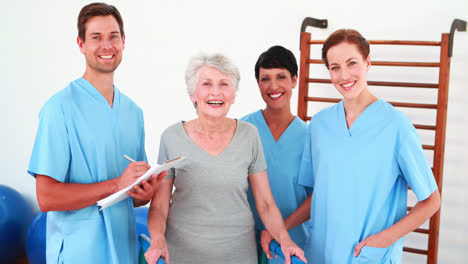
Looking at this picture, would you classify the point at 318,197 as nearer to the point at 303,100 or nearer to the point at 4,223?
the point at 303,100

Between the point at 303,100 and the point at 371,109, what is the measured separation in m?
1.56

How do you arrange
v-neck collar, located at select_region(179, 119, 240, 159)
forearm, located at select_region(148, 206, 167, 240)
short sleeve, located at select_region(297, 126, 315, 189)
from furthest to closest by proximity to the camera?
1. short sleeve, located at select_region(297, 126, 315, 189)
2. v-neck collar, located at select_region(179, 119, 240, 159)
3. forearm, located at select_region(148, 206, 167, 240)

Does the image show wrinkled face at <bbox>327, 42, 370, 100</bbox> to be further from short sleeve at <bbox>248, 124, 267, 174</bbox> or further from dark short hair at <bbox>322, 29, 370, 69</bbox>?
short sleeve at <bbox>248, 124, 267, 174</bbox>

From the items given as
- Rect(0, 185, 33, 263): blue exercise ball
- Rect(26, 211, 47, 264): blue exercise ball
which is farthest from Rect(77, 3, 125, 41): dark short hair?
Rect(0, 185, 33, 263): blue exercise ball

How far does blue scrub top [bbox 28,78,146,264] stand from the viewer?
169cm

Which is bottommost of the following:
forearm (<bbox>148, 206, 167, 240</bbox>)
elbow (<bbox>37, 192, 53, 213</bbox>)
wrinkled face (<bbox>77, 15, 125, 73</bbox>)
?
forearm (<bbox>148, 206, 167, 240</bbox>)

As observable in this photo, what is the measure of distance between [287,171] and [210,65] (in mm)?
669

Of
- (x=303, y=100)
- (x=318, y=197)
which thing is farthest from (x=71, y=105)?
(x=303, y=100)

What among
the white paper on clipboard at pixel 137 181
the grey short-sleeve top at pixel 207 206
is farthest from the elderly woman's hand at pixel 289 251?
the white paper on clipboard at pixel 137 181

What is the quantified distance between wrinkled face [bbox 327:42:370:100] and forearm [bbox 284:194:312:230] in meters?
0.51

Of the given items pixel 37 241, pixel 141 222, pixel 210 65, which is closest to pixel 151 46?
pixel 141 222

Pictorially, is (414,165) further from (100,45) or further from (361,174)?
(100,45)

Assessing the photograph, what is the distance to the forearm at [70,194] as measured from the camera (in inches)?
65.6

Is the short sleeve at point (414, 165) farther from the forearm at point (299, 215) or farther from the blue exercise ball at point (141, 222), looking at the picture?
the blue exercise ball at point (141, 222)
